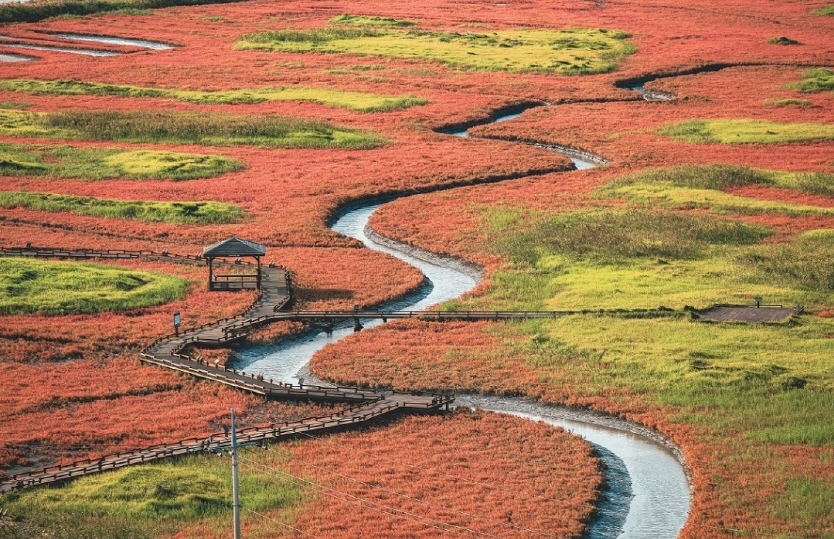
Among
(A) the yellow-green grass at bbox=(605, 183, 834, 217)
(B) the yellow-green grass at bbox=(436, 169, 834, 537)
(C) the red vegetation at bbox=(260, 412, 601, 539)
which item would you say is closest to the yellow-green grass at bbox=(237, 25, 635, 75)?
(A) the yellow-green grass at bbox=(605, 183, 834, 217)

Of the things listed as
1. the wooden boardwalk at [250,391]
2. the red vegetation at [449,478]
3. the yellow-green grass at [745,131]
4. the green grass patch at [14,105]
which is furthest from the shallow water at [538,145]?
the red vegetation at [449,478]

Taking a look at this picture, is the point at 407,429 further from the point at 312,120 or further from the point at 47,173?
the point at 312,120

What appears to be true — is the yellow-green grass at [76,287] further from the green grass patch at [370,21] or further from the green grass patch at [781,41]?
the green grass patch at [370,21]

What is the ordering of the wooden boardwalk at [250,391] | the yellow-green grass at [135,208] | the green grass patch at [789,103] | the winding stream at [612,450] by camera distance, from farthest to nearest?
the green grass patch at [789,103] < the yellow-green grass at [135,208] < the wooden boardwalk at [250,391] < the winding stream at [612,450]

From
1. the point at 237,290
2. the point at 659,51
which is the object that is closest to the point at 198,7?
the point at 659,51

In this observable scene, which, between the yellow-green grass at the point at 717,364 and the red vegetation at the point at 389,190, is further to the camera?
the yellow-green grass at the point at 717,364

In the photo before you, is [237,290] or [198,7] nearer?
[237,290]
